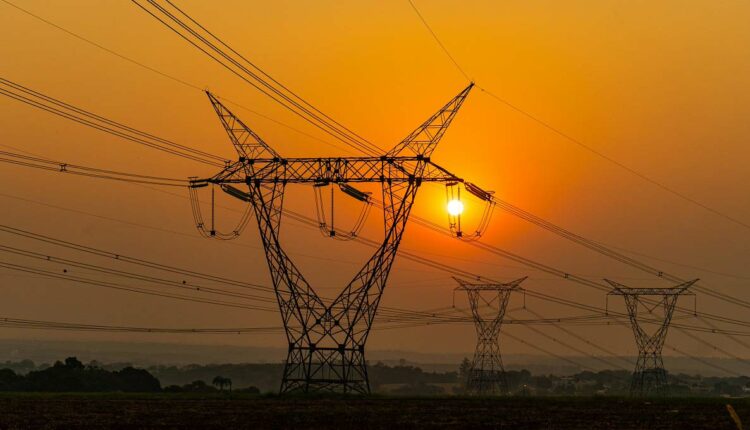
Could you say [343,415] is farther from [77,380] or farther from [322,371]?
[77,380]

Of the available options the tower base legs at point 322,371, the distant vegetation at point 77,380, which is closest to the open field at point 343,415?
the tower base legs at point 322,371

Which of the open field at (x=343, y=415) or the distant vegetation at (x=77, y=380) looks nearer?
the open field at (x=343, y=415)

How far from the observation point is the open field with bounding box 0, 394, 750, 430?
50.3 metres

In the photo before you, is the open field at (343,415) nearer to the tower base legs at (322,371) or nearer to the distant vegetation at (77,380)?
the tower base legs at (322,371)

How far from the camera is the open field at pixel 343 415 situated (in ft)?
165

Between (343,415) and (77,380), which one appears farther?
(77,380)

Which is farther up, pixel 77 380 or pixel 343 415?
pixel 77 380

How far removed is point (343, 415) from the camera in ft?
191

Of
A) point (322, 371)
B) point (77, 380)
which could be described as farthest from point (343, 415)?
point (77, 380)

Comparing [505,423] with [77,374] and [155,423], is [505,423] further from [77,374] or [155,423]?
[77,374]

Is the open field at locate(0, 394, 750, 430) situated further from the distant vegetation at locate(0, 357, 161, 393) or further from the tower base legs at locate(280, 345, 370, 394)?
the distant vegetation at locate(0, 357, 161, 393)

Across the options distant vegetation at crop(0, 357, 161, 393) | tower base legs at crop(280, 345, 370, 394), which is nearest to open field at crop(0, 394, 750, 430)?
tower base legs at crop(280, 345, 370, 394)

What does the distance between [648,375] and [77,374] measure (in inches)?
2929

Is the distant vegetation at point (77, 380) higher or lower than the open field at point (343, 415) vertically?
higher
